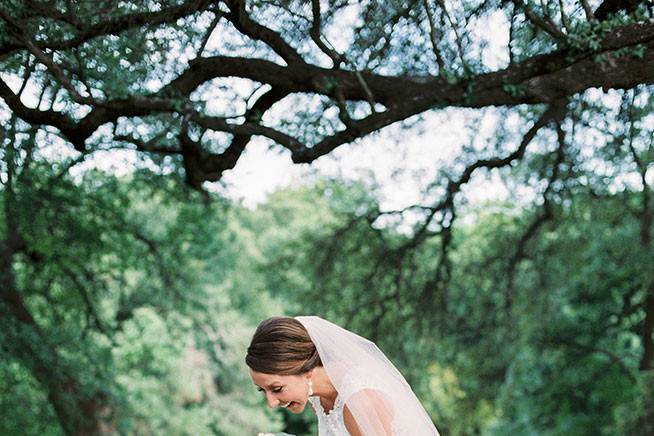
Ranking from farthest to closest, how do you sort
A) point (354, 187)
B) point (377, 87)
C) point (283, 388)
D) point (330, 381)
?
point (354, 187)
point (377, 87)
point (330, 381)
point (283, 388)

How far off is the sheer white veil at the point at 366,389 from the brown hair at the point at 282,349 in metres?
0.05

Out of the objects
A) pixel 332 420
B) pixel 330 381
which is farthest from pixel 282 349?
pixel 332 420

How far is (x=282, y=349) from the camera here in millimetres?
4148

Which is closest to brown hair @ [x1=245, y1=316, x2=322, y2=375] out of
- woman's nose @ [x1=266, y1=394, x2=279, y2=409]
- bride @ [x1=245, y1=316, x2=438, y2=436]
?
bride @ [x1=245, y1=316, x2=438, y2=436]

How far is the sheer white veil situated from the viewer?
13.7 ft

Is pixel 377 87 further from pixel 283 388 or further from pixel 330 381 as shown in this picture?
pixel 283 388

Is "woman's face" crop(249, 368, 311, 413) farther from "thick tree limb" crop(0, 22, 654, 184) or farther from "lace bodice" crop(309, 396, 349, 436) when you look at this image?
"thick tree limb" crop(0, 22, 654, 184)

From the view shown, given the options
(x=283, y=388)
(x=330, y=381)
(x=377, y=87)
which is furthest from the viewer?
(x=377, y=87)

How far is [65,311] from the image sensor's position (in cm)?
1309

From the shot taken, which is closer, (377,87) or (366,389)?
(366,389)

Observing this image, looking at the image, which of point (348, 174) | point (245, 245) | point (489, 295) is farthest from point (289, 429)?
point (348, 174)

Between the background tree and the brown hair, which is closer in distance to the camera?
the brown hair

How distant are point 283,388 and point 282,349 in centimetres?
15

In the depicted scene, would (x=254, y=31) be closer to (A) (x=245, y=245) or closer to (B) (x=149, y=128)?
(B) (x=149, y=128)
